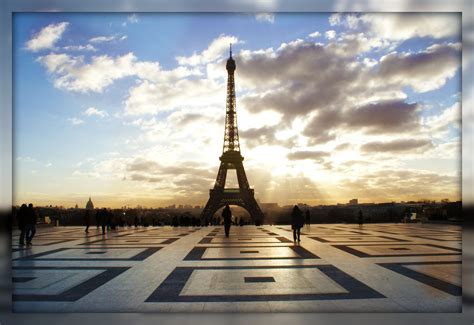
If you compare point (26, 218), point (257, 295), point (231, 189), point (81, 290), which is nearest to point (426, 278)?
point (257, 295)

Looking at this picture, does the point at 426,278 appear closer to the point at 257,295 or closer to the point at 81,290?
the point at 257,295

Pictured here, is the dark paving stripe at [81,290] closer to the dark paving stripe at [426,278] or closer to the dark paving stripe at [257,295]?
the dark paving stripe at [257,295]

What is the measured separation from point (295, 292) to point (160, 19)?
5259 mm

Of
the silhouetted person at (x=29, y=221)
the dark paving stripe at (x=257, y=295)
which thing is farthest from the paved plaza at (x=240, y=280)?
the silhouetted person at (x=29, y=221)

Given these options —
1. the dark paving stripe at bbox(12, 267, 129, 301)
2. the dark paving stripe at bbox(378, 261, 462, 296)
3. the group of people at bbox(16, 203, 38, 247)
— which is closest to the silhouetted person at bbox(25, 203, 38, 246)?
the group of people at bbox(16, 203, 38, 247)

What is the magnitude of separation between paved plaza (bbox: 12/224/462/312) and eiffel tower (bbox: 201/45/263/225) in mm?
33606

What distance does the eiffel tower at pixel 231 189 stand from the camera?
4612cm

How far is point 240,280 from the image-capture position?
8.27 metres

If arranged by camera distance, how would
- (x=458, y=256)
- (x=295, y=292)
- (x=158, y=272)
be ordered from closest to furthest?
(x=295, y=292) < (x=158, y=272) < (x=458, y=256)

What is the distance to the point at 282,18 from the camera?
8281mm

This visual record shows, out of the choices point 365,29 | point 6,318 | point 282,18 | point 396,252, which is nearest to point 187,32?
point 282,18

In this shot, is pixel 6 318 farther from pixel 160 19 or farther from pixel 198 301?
pixel 160 19

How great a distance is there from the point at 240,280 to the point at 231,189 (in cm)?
3934

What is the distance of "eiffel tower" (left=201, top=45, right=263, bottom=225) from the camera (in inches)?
1816
